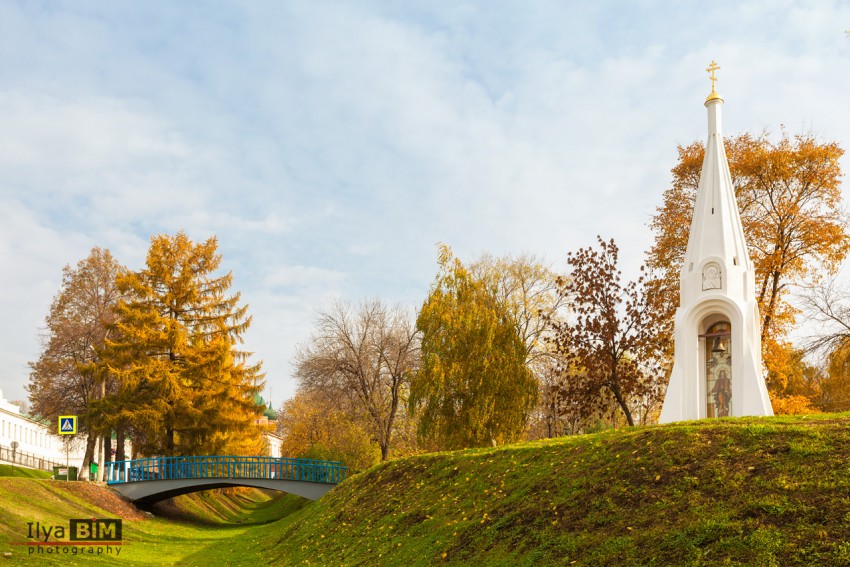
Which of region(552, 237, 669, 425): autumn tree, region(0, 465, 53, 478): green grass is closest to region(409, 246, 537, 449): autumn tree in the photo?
region(552, 237, 669, 425): autumn tree

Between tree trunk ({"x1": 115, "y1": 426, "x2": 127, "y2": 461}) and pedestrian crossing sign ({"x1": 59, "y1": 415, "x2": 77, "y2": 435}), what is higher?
pedestrian crossing sign ({"x1": 59, "y1": 415, "x2": 77, "y2": 435})

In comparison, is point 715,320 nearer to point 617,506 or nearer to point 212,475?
point 617,506

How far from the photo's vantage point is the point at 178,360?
33812mm

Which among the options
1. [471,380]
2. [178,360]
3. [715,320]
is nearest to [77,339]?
[178,360]

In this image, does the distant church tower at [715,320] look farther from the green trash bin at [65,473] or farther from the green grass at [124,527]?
the green trash bin at [65,473]

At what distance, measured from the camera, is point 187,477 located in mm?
31266

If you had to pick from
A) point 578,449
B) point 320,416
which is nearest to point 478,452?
point 578,449

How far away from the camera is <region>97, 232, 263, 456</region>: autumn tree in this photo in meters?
32.0

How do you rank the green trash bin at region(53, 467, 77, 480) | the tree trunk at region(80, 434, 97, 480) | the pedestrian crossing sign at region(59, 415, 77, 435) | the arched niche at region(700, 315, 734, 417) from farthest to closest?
the tree trunk at region(80, 434, 97, 480) → the green trash bin at region(53, 467, 77, 480) → the pedestrian crossing sign at region(59, 415, 77, 435) → the arched niche at region(700, 315, 734, 417)

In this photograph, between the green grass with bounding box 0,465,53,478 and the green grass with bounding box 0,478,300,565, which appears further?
the green grass with bounding box 0,465,53,478

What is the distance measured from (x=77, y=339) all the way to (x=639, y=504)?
31.3 meters

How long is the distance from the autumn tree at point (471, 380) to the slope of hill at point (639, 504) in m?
9.32

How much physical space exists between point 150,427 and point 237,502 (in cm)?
1975

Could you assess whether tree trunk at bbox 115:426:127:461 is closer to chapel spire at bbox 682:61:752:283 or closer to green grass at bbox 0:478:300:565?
green grass at bbox 0:478:300:565
